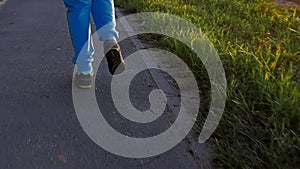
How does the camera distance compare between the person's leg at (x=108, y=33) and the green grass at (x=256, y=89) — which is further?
the person's leg at (x=108, y=33)

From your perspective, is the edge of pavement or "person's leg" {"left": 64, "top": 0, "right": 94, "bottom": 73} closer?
the edge of pavement

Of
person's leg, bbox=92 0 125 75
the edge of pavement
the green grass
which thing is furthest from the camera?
person's leg, bbox=92 0 125 75

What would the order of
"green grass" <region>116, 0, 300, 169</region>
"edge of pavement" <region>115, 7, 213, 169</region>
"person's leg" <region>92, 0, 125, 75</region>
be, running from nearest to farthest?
"green grass" <region>116, 0, 300, 169</region>, "edge of pavement" <region>115, 7, 213, 169</region>, "person's leg" <region>92, 0, 125, 75</region>

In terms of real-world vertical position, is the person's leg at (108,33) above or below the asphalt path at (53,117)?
above

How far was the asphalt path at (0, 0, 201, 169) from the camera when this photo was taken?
221 centimetres

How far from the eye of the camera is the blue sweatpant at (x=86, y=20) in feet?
9.98

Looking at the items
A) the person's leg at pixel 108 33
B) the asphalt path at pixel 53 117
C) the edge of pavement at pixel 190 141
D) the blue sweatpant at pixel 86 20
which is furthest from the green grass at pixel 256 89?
the blue sweatpant at pixel 86 20

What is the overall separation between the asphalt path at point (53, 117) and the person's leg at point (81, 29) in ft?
0.77

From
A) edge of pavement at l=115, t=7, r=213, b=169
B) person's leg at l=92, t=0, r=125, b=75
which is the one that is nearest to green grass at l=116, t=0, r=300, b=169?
edge of pavement at l=115, t=7, r=213, b=169

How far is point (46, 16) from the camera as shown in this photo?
738 cm

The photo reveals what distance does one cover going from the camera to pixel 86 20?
309 centimetres

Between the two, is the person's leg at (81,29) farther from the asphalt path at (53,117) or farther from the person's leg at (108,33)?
the asphalt path at (53,117)

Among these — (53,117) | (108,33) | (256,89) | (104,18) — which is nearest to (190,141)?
(256,89)

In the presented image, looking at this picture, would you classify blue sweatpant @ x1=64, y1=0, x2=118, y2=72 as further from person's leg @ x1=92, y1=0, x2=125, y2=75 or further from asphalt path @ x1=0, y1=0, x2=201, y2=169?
asphalt path @ x1=0, y1=0, x2=201, y2=169
